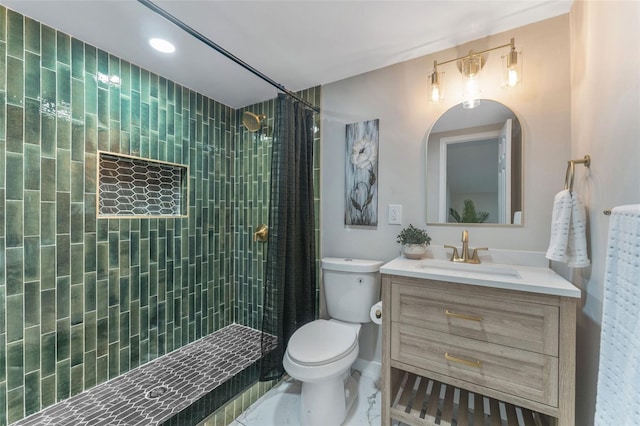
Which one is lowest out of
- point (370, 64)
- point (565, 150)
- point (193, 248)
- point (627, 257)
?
point (193, 248)

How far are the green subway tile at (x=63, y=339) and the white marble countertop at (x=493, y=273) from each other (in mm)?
1867

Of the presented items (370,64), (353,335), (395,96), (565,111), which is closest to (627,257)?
(565,111)

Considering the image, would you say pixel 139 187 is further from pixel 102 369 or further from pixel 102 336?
pixel 102 369

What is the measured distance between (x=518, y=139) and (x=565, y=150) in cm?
21

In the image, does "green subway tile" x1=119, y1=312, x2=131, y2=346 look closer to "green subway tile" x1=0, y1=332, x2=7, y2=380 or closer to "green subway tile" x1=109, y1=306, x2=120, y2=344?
"green subway tile" x1=109, y1=306, x2=120, y2=344

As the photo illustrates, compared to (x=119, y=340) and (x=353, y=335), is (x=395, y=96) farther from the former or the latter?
(x=119, y=340)

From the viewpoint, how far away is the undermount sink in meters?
1.35

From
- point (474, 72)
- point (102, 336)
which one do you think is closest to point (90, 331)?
point (102, 336)

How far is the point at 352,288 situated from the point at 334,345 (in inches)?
16.0

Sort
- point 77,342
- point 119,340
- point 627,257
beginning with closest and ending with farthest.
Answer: point 627,257, point 77,342, point 119,340

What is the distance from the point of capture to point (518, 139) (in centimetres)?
148

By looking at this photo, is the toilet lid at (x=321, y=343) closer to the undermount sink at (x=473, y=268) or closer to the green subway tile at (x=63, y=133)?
the undermount sink at (x=473, y=268)

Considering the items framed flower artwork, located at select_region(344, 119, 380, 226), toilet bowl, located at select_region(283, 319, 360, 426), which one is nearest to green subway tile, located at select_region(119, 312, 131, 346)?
toilet bowl, located at select_region(283, 319, 360, 426)

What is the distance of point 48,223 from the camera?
1502 millimetres
